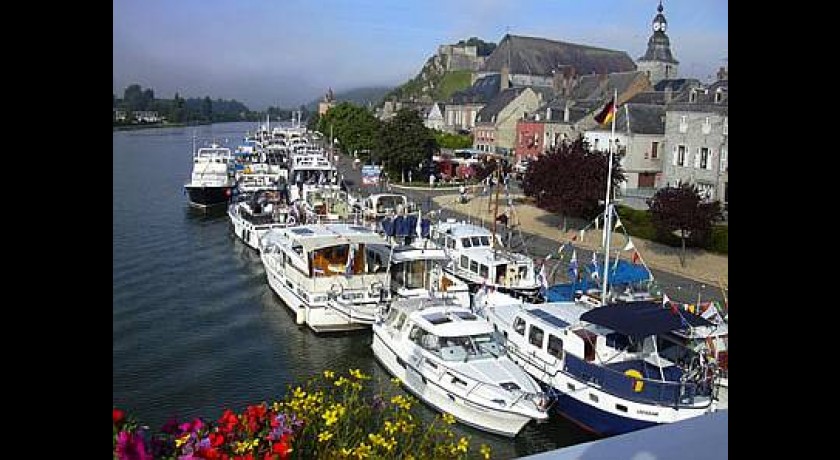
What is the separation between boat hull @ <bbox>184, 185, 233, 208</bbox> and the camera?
17156 millimetres

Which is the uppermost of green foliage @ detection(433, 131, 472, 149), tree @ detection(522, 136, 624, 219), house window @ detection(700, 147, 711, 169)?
green foliage @ detection(433, 131, 472, 149)

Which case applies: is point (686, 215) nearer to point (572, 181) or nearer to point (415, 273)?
point (572, 181)

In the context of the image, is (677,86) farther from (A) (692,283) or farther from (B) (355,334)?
(B) (355,334)

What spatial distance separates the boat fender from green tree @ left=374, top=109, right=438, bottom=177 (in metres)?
16.7

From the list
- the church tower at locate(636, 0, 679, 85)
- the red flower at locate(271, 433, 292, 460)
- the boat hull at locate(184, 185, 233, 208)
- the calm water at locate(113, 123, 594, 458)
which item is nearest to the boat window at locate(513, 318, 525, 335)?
the calm water at locate(113, 123, 594, 458)

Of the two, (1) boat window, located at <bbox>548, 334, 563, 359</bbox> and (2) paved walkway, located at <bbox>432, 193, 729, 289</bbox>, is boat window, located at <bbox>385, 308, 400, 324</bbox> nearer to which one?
(1) boat window, located at <bbox>548, 334, 563, 359</bbox>

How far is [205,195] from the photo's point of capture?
17.2m

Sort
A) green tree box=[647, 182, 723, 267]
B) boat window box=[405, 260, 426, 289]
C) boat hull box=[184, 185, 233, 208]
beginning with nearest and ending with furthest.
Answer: boat window box=[405, 260, 426, 289]
green tree box=[647, 182, 723, 267]
boat hull box=[184, 185, 233, 208]

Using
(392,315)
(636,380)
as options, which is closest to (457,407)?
(636,380)

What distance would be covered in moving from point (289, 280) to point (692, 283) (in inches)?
183

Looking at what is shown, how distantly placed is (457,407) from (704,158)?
1075cm
